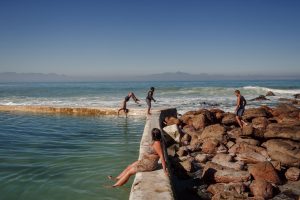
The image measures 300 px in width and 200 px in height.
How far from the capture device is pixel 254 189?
5.93 meters

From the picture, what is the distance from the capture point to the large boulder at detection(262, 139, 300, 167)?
7.61 meters

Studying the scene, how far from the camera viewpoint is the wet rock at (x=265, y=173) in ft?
21.5

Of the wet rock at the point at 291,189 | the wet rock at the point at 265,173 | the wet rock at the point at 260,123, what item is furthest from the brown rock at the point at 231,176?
the wet rock at the point at 260,123

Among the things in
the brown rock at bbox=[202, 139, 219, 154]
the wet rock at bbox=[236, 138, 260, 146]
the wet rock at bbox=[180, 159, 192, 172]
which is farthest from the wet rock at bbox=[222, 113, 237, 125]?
the wet rock at bbox=[180, 159, 192, 172]

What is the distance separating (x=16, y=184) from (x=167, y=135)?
5.65 meters

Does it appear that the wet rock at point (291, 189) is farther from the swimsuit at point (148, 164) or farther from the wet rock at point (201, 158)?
the swimsuit at point (148, 164)

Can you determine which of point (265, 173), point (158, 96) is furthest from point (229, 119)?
point (158, 96)

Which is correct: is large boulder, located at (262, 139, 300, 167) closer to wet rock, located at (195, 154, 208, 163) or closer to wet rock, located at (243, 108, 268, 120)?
wet rock, located at (195, 154, 208, 163)

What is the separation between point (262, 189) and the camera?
5.89 meters

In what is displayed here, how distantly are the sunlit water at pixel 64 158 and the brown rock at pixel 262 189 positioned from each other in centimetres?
258

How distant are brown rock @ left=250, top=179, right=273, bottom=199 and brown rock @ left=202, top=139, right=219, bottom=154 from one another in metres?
3.09

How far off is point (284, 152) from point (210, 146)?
82.7 inches

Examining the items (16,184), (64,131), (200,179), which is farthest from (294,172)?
(64,131)

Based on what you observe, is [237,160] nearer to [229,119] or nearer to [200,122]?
[200,122]
